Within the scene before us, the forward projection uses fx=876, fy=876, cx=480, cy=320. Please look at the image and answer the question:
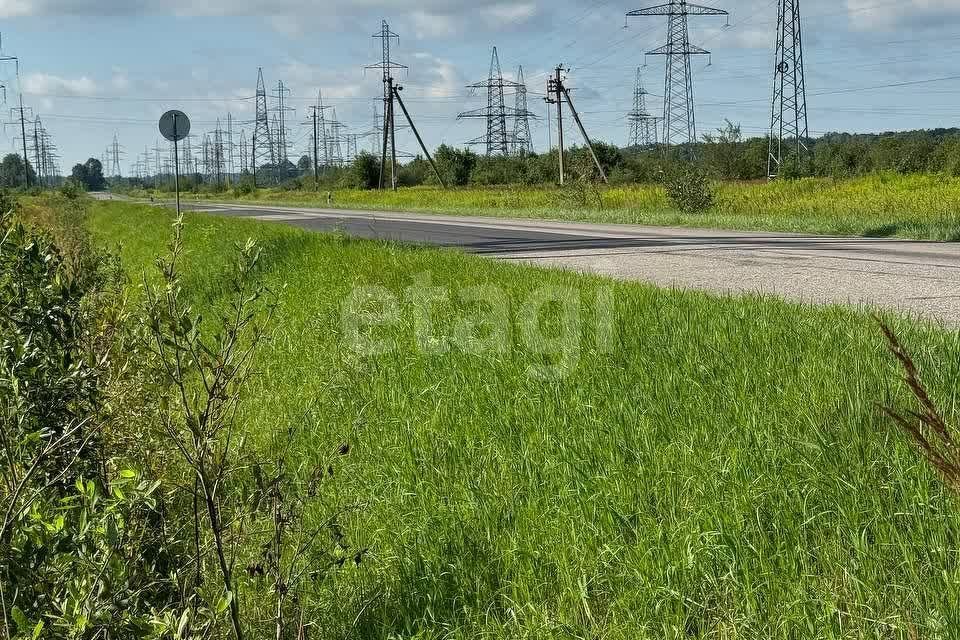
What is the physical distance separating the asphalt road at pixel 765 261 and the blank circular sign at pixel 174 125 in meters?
6.10

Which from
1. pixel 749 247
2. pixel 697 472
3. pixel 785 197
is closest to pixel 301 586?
pixel 697 472

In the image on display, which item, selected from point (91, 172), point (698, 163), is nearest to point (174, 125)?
point (698, 163)

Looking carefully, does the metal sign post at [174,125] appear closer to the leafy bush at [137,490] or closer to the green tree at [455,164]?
the leafy bush at [137,490]

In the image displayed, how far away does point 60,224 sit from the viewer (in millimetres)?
27766

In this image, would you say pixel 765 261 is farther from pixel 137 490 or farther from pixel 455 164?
pixel 455 164

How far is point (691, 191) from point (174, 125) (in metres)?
12.9

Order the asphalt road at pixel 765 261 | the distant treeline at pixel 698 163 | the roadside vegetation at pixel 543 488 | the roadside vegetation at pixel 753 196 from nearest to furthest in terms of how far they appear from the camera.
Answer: the roadside vegetation at pixel 543 488, the asphalt road at pixel 765 261, the roadside vegetation at pixel 753 196, the distant treeline at pixel 698 163

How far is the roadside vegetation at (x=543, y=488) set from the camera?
2568 millimetres

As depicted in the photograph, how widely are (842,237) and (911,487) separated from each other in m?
13.2

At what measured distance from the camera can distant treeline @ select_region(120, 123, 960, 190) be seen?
117 feet

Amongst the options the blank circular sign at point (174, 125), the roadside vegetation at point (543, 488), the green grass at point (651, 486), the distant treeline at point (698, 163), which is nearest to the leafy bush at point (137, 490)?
the roadside vegetation at point (543, 488)

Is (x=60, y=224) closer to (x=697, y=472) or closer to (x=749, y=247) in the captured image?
(x=749, y=247)

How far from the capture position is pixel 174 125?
1892 centimetres

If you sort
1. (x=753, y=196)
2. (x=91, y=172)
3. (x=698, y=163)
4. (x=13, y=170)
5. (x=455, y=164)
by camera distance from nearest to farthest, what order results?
(x=753, y=196), (x=698, y=163), (x=455, y=164), (x=13, y=170), (x=91, y=172)
